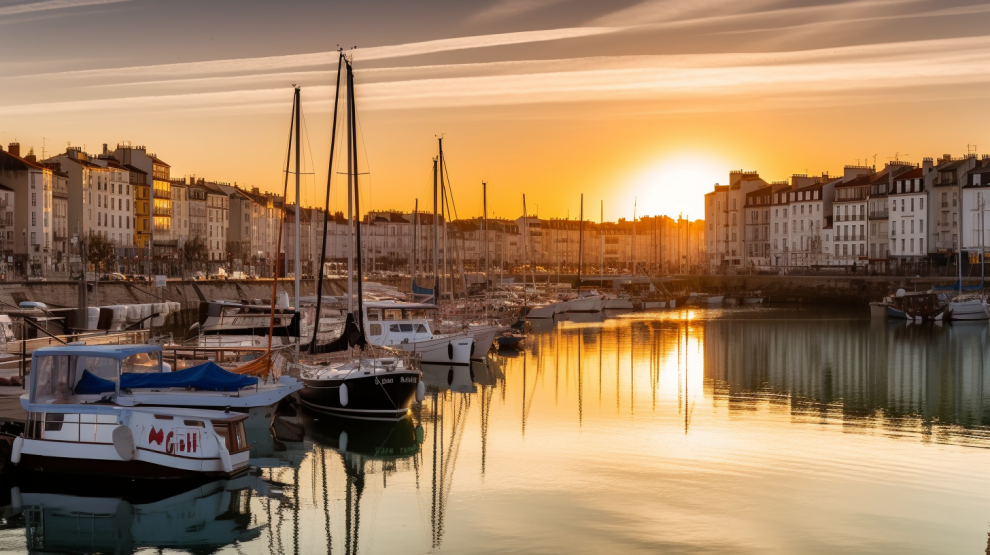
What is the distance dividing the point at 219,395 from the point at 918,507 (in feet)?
49.9

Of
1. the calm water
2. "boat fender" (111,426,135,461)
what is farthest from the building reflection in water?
"boat fender" (111,426,135,461)

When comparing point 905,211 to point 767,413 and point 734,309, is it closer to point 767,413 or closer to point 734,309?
point 734,309

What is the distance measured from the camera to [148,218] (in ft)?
395

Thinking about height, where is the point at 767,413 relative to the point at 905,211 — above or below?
below

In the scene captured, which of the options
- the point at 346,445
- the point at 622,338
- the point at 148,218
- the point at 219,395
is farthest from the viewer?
the point at 148,218

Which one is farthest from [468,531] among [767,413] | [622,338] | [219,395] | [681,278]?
[681,278]

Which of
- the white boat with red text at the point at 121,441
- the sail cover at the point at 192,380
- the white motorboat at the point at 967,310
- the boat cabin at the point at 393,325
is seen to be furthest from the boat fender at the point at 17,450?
the white motorboat at the point at 967,310

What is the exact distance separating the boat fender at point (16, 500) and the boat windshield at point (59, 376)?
2007 millimetres

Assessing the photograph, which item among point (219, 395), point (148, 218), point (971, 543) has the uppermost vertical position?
point (148, 218)

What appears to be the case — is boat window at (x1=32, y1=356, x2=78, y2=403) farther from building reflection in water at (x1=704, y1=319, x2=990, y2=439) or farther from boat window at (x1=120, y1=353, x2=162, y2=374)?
building reflection in water at (x1=704, y1=319, x2=990, y2=439)

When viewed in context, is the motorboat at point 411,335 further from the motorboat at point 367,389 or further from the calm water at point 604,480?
the motorboat at point 367,389

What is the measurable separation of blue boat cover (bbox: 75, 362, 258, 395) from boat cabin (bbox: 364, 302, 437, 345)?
1756 cm

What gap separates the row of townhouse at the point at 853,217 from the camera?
4210 inches

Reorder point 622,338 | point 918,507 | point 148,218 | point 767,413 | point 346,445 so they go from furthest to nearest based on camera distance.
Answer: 1. point 148,218
2. point 622,338
3. point 767,413
4. point 346,445
5. point 918,507
